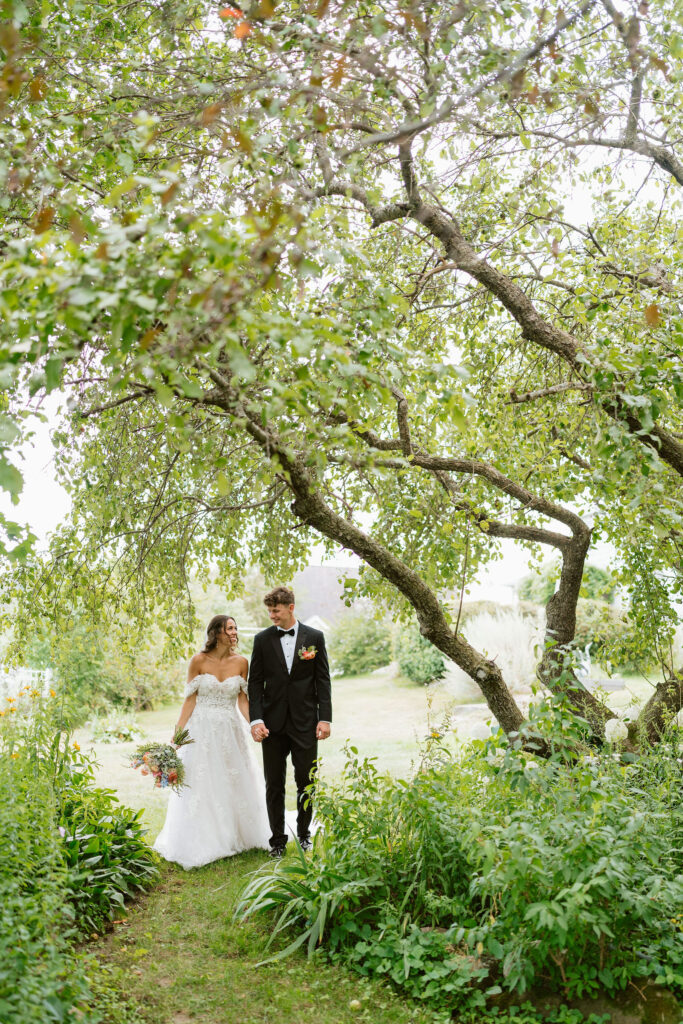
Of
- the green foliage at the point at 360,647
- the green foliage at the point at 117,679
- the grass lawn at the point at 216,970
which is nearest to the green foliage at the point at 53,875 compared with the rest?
the grass lawn at the point at 216,970

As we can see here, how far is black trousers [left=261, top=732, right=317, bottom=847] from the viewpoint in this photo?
217 inches

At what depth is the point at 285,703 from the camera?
560 cm

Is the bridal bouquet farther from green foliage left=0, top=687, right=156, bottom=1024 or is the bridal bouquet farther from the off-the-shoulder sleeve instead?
the off-the-shoulder sleeve

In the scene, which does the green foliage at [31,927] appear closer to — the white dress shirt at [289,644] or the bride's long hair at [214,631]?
the white dress shirt at [289,644]

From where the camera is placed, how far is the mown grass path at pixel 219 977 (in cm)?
342

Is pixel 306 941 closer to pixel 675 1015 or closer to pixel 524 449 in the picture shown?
pixel 675 1015

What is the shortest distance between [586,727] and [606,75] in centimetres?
368

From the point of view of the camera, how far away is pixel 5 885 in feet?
9.43

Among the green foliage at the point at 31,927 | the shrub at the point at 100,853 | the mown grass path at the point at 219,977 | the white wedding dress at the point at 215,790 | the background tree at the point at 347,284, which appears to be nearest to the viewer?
the background tree at the point at 347,284

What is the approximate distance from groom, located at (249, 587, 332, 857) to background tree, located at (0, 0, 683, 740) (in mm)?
716

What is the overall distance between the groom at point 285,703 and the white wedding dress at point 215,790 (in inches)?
8.7

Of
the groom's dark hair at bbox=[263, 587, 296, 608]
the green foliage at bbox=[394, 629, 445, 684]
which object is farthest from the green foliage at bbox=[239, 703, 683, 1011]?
the green foliage at bbox=[394, 629, 445, 684]

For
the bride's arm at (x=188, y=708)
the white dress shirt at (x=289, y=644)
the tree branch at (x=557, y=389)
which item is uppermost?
the tree branch at (x=557, y=389)

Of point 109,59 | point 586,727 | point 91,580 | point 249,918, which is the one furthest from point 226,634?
point 109,59
